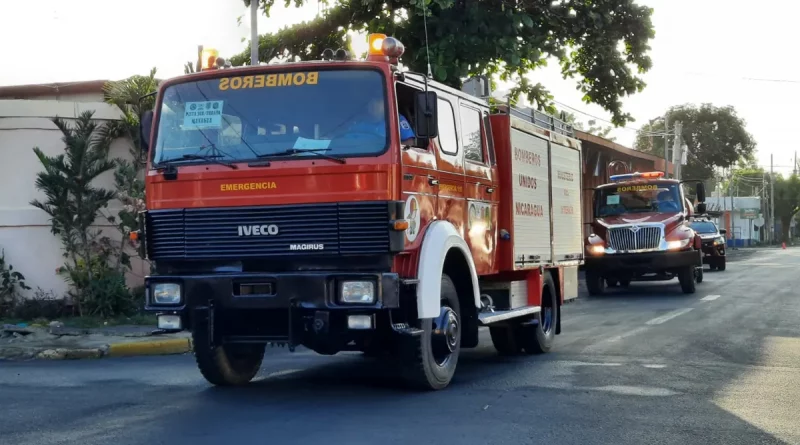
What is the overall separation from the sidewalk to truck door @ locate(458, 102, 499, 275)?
4.11 metres

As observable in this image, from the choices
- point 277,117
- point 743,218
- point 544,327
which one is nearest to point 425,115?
point 277,117

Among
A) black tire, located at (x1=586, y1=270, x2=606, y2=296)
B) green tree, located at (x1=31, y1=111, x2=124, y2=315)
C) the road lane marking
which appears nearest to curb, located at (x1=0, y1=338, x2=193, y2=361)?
green tree, located at (x1=31, y1=111, x2=124, y2=315)

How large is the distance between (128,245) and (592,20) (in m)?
9.68

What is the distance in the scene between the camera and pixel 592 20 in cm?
1897

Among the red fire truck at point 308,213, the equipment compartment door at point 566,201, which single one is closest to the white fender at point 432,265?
the red fire truck at point 308,213

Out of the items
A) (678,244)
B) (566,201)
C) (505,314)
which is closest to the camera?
(505,314)

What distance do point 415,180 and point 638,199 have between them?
1500cm

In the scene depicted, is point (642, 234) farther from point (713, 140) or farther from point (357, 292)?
point (713, 140)

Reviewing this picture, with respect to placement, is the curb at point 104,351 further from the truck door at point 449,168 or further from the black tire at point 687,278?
the black tire at point 687,278

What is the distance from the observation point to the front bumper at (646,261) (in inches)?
822

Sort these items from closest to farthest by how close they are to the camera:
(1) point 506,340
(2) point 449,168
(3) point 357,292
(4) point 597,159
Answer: (3) point 357,292
(2) point 449,168
(1) point 506,340
(4) point 597,159

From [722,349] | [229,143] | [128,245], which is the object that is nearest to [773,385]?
[722,349]

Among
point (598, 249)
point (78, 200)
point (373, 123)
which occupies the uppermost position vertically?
point (373, 123)

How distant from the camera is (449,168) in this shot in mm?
8766
